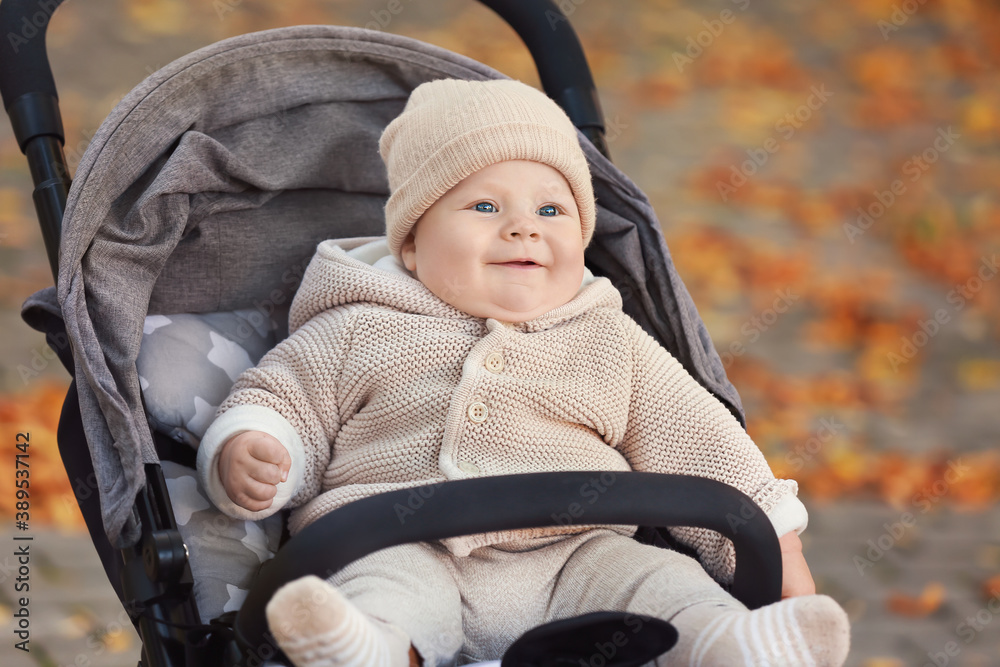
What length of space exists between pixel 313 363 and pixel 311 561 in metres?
0.51

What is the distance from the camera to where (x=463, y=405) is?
1.31m

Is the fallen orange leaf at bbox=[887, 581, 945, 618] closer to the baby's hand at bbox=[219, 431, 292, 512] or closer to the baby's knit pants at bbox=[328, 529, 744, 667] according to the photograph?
the baby's knit pants at bbox=[328, 529, 744, 667]

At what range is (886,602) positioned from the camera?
2467 mm

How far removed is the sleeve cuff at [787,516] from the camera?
1262mm

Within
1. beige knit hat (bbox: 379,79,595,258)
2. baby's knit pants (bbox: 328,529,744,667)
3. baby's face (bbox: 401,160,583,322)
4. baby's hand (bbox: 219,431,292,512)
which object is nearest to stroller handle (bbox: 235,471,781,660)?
baby's knit pants (bbox: 328,529,744,667)

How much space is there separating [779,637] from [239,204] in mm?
1026

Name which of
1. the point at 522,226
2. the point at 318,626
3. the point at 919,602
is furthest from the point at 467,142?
the point at 919,602

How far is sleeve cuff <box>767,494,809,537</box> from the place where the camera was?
1262 mm

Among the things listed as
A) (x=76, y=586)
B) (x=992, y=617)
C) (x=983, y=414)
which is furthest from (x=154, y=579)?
(x=983, y=414)

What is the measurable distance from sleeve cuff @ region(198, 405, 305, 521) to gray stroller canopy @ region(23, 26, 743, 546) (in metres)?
0.09

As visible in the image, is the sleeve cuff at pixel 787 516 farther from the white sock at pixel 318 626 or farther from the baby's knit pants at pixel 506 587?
the white sock at pixel 318 626

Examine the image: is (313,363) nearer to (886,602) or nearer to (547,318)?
(547,318)

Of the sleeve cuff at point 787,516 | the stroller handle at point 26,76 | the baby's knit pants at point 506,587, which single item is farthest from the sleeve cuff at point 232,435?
the sleeve cuff at point 787,516

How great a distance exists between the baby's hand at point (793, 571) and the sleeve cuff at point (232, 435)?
63cm
